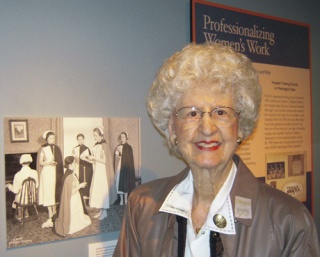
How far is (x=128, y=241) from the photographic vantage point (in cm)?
126

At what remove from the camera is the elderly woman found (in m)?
1.04

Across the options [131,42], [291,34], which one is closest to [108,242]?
[131,42]

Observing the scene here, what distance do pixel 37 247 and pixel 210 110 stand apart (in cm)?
84

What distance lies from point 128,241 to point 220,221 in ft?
1.27

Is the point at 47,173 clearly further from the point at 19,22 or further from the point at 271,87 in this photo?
the point at 271,87

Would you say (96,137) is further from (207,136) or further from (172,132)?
(207,136)

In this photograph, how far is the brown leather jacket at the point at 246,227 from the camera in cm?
102

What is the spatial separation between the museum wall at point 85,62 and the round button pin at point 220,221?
0.53 metres

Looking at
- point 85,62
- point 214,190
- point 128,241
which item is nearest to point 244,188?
point 214,190

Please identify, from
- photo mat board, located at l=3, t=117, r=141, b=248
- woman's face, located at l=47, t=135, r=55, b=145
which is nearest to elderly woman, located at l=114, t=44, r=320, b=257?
photo mat board, located at l=3, t=117, r=141, b=248

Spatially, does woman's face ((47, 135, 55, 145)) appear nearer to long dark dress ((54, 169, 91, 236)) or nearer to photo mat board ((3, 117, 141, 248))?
photo mat board ((3, 117, 141, 248))

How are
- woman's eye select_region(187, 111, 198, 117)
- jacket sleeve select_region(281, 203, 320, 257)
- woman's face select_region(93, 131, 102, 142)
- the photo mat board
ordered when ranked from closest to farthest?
jacket sleeve select_region(281, 203, 320, 257), woman's eye select_region(187, 111, 198, 117), the photo mat board, woman's face select_region(93, 131, 102, 142)

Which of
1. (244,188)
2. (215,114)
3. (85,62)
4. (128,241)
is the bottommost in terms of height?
(128,241)

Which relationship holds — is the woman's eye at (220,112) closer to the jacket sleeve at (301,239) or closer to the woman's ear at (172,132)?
the woman's ear at (172,132)
